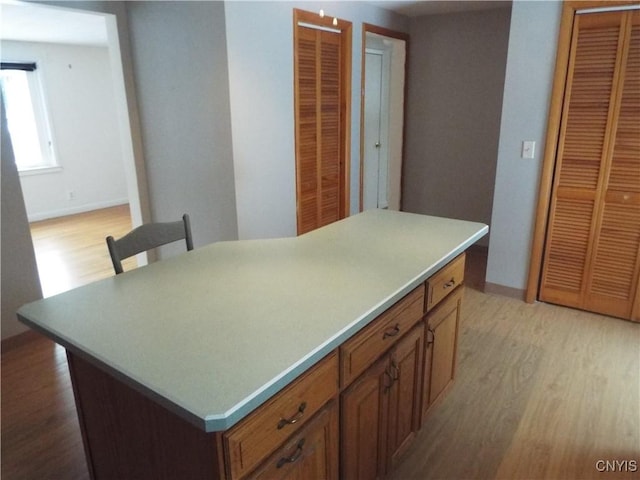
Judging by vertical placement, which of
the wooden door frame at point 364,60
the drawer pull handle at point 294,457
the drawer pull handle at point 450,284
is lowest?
the drawer pull handle at point 294,457

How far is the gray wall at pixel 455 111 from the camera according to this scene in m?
4.17

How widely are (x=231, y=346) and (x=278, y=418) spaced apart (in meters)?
0.21

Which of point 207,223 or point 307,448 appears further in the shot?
point 207,223

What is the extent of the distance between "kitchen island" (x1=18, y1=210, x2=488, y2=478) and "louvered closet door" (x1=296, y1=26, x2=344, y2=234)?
186 cm

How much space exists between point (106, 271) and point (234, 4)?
8.75 feet

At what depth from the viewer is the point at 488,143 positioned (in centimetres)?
434

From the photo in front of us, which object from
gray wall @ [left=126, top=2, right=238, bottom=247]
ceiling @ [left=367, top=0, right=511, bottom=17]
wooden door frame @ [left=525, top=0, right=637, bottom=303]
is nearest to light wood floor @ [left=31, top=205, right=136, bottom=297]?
gray wall @ [left=126, top=2, right=238, bottom=247]

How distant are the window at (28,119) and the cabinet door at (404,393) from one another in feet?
19.6

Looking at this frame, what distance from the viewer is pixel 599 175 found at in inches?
115

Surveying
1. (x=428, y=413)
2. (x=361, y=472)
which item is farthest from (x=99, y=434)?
(x=428, y=413)

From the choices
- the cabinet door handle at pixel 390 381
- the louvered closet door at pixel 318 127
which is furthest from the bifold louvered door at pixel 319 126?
the cabinet door handle at pixel 390 381

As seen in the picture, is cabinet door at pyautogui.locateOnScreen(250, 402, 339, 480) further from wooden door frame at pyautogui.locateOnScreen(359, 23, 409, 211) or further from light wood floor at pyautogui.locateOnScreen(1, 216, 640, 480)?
wooden door frame at pyautogui.locateOnScreen(359, 23, 409, 211)

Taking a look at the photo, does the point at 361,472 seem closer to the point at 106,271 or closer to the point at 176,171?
the point at 176,171

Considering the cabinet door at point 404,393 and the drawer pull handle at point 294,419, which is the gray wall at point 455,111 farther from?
the drawer pull handle at point 294,419
